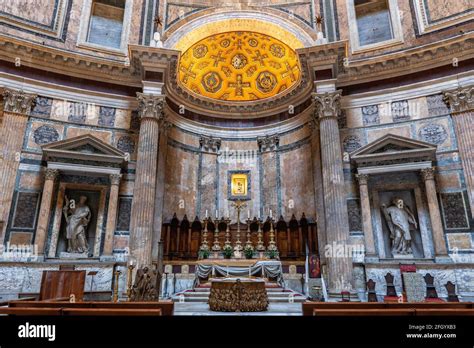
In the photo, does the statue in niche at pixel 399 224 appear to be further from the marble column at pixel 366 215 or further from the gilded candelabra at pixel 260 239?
the gilded candelabra at pixel 260 239

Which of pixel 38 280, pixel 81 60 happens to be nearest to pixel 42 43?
pixel 81 60

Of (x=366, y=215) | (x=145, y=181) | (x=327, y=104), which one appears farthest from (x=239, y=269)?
(x=327, y=104)

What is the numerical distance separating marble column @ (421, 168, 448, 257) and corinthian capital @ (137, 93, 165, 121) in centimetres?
1002

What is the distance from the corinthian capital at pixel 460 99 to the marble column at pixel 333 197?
4047 mm

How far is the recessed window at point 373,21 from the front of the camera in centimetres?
1423

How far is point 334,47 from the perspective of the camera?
1245 cm

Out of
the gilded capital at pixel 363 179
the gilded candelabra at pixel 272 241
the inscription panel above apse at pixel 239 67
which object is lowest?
the gilded candelabra at pixel 272 241

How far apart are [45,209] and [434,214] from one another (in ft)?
44.4

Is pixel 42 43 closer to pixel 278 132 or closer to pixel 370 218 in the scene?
pixel 278 132

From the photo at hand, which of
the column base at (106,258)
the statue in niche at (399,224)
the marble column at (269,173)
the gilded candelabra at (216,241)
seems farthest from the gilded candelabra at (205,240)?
the statue in niche at (399,224)

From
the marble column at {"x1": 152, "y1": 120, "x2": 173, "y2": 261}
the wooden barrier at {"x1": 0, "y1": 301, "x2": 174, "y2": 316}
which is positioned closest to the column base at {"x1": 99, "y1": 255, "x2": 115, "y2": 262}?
the marble column at {"x1": 152, "y1": 120, "x2": 173, "y2": 261}

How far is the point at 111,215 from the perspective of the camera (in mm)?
11859

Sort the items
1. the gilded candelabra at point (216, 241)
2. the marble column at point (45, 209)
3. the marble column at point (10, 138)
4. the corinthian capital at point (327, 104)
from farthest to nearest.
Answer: the gilded candelabra at point (216, 241)
the corinthian capital at point (327, 104)
the marble column at point (10, 138)
the marble column at point (45, 209)

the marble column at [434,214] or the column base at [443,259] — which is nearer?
the column base at [443,259]
